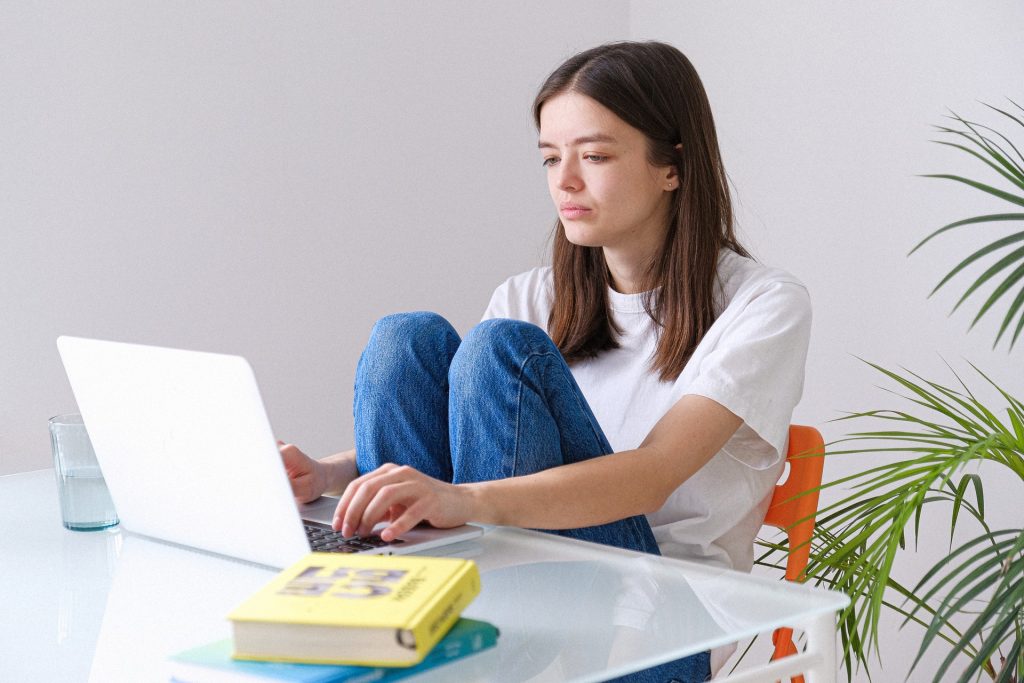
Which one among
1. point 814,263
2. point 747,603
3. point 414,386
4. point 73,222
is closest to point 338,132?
point 73,222

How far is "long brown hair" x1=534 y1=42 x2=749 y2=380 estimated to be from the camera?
5.10ft

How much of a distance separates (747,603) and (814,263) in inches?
72.9

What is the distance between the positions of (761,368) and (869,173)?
1241mm

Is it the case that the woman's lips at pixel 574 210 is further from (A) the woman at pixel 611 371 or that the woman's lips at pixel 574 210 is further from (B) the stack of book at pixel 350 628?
(B) the stack of book at pixel 350 628

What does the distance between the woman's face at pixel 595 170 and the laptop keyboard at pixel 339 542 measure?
0.68m

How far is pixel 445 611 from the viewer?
71 cm

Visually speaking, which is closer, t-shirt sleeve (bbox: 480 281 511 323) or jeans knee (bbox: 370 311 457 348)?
jeans knee (bbox: 370 311 457 348)

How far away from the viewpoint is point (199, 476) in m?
1.01

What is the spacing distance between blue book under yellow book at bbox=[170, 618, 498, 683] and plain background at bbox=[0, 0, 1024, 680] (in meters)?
1.70

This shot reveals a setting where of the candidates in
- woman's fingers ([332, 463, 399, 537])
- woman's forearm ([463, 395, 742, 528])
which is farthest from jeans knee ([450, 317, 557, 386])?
woman's fingers ([332, 463, 399, 537])

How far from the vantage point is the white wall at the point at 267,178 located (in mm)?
2275

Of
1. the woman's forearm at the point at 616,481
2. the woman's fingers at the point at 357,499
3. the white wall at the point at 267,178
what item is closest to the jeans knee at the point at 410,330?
the woman's forearm at the point at 616,481

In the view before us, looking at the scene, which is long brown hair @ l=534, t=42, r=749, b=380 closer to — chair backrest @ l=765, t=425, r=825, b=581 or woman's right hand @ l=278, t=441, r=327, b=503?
chair backrest @ l=765, t=425, r=825, b=581

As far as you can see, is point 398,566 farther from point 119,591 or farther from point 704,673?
point 704,673
